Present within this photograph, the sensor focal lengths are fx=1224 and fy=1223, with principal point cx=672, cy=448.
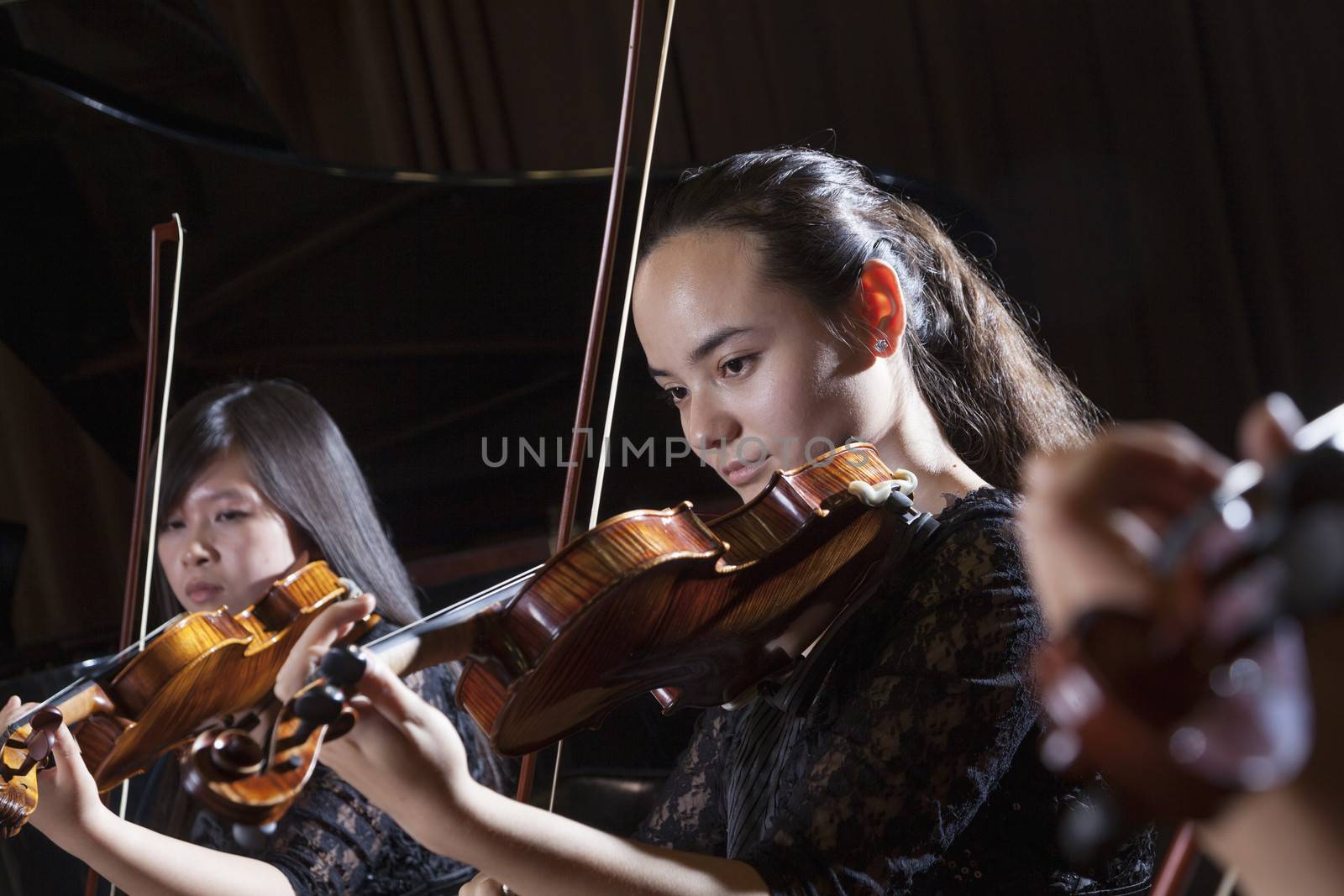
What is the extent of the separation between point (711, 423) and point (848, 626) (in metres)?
0.28

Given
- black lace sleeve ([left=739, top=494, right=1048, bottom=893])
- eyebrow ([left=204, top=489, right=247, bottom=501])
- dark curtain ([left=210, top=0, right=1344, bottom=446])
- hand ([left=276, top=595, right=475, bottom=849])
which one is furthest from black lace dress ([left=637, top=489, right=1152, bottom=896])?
dark curtain ([left=210, top=0, right=1344, bottom=446])

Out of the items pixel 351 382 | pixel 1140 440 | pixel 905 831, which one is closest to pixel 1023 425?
pixel 905 831

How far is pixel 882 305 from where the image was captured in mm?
1310

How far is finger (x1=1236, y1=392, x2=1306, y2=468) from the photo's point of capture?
396 millimetres

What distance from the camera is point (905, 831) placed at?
3.06 feet

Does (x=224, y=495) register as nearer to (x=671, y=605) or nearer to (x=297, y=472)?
(x=297, y=472)

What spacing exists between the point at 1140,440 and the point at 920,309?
3.23ft

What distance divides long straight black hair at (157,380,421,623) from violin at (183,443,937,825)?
3.45ft

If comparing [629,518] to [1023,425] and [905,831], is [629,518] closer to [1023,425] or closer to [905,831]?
[905,831]

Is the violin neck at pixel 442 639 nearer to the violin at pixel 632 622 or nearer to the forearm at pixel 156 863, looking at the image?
the violin at pixel 632 622

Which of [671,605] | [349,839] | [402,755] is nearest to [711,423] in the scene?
[671,605]

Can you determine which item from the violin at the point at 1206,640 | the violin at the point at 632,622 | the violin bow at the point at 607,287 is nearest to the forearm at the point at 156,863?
the violin bow at the point at 607,287

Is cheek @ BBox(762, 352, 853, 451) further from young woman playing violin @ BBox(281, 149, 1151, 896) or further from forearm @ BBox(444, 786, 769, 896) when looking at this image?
forearm @ BBox(444, 786, 769, 896)

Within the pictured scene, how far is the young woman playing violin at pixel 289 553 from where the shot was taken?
169 centimetres
